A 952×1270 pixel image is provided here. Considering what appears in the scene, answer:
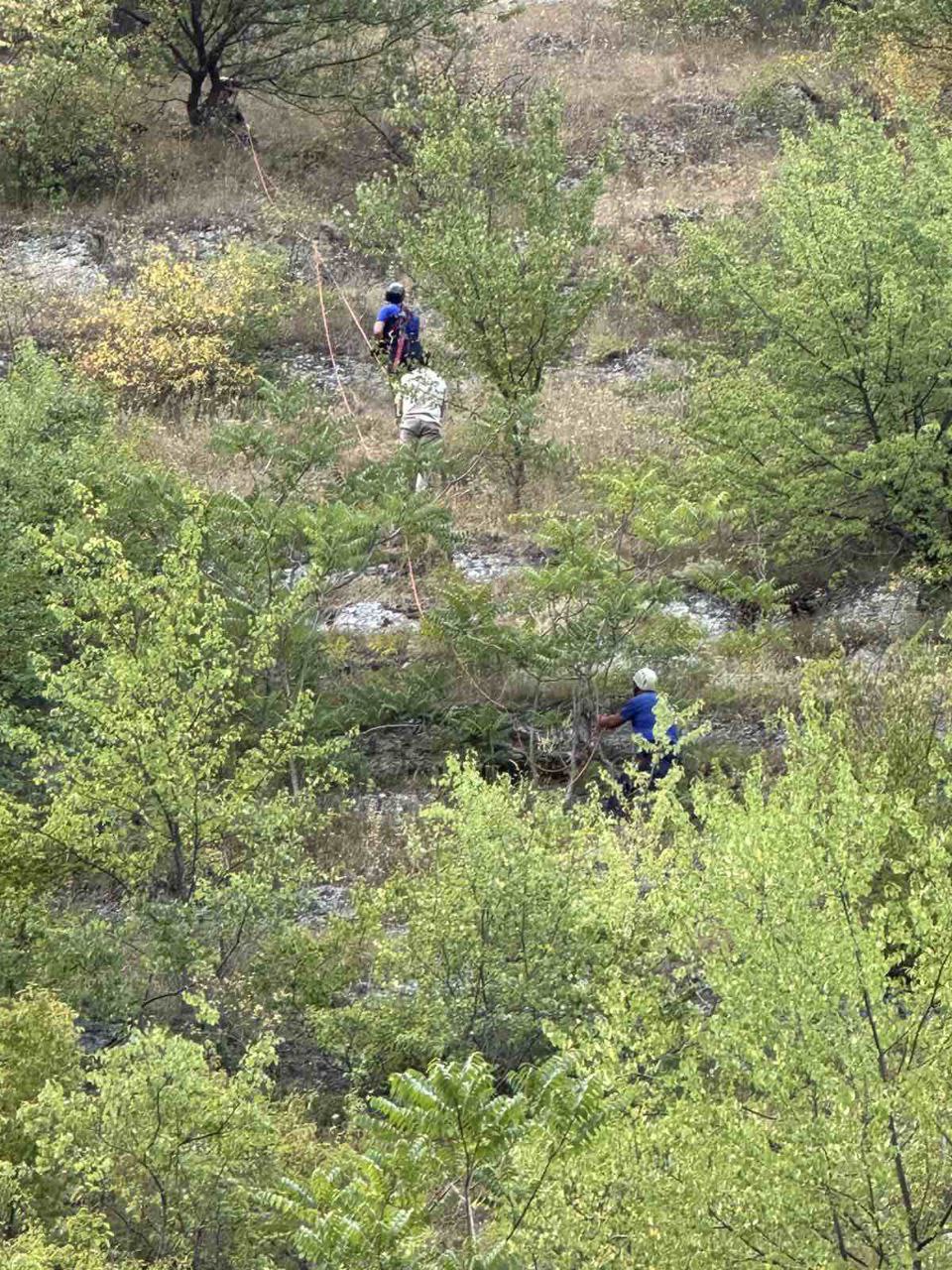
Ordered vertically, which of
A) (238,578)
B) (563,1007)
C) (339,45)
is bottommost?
(563,1007)

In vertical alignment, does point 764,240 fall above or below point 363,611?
above

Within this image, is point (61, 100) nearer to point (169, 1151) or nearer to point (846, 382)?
point (846, 382)

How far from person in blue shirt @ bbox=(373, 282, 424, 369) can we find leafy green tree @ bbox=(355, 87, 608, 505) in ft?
1.11

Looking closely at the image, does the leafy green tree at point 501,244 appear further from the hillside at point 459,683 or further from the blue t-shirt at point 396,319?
the blue t-shirt at point 396,319

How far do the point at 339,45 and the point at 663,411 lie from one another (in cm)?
1006

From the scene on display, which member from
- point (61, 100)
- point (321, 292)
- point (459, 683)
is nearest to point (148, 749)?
point (459, 683)

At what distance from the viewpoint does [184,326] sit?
19969 mm

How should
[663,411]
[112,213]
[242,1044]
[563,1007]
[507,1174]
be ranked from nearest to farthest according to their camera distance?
[507,1174] → [563,1007] → [242,1044] → [663,411] → [112,213]

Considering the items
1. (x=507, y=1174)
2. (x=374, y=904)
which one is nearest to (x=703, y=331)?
(x=374, y=904)

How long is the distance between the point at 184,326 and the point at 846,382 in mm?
8700

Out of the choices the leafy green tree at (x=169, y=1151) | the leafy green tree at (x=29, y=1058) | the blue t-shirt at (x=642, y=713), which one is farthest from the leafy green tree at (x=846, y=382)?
the leafy green tree at (x=169, y=1151)

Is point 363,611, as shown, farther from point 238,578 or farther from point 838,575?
point 838,575

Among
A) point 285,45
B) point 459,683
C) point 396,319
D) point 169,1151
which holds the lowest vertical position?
point 459,683

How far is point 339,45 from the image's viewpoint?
1016 inches
